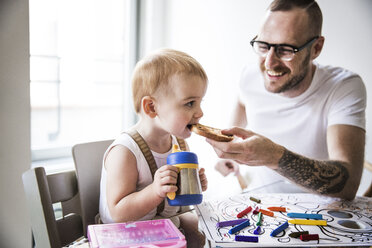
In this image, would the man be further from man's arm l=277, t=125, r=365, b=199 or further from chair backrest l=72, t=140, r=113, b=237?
chair backrest l=72, t=140, r=113, b=237

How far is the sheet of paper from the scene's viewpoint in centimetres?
82

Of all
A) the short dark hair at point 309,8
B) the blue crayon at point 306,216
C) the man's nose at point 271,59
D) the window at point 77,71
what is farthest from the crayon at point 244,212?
the window at point 77,71

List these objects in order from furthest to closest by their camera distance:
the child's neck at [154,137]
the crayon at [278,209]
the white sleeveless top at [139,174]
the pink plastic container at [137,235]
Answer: the child's neck at [154,137]
the white sleeveless top at [139,174]
the crayon at [278,209]
the pink plastic container at [137,235]

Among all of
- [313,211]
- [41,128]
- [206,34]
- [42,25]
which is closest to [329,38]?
[206,34]

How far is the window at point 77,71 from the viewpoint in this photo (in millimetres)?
2326

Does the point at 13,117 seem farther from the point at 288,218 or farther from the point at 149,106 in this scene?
the point at 288,218

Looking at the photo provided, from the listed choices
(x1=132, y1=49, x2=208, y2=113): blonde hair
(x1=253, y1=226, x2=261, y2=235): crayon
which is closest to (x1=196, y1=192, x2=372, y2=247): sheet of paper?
(x1=253, y1=226, x2=261, y2=235): crayon

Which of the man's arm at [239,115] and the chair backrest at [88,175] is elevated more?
the man's arm at [239,115]

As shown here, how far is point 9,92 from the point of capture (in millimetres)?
1639

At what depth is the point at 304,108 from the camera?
62.9 inches

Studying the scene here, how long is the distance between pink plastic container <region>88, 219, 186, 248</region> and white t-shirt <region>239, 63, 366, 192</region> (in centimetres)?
87

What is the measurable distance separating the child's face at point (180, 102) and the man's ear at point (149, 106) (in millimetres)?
23

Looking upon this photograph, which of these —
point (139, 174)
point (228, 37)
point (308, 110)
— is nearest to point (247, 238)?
point (139, 174)

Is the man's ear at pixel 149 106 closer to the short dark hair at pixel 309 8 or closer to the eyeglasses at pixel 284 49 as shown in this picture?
the eyeglasses at pixel 284 49
